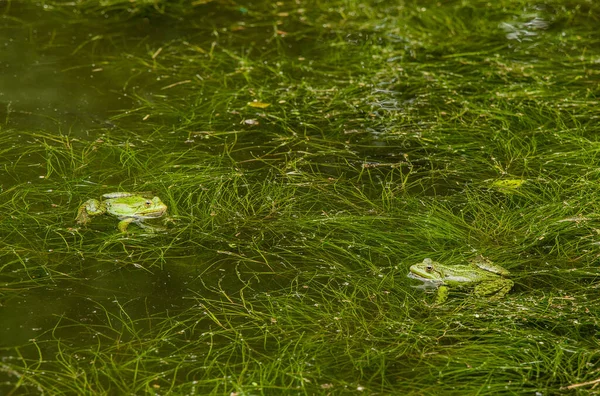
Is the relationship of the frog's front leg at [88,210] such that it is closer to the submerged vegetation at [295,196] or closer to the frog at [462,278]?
the submerged vegetation at [295,196]

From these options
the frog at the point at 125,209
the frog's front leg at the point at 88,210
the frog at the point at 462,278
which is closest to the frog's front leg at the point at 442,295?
the frog at the point at 462,278

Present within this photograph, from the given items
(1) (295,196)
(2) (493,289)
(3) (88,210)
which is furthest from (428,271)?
(3) (88,210)

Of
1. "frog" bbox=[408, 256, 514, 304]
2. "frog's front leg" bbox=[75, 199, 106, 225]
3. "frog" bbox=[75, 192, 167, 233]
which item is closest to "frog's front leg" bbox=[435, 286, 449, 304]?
"frog" bbox=[408, 256, 514, 304]

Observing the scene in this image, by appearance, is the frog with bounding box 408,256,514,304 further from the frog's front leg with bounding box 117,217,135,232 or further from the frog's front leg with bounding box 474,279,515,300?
the frog's front leg with bounding box 117,217,135,232

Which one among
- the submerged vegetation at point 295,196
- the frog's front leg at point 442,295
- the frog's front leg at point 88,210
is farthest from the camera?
the frog's front leg at point 88,210

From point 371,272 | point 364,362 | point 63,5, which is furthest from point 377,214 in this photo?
point 63,5

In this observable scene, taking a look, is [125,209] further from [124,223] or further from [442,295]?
[442,295]

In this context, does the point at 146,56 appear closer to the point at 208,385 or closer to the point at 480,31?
the point at 480,31
